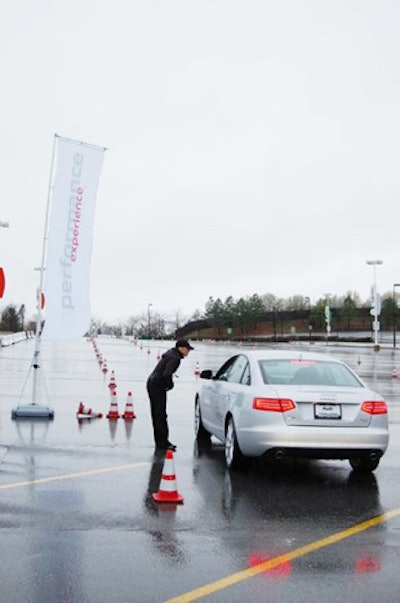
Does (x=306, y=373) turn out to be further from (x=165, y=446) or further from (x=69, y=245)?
(x=69, y=245)

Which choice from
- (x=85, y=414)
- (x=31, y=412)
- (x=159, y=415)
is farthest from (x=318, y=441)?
(x=31, y=412)

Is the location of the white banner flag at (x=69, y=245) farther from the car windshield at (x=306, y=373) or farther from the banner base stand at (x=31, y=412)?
the car windshield at (x=306, y=373)

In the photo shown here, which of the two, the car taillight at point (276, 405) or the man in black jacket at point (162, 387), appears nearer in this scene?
the car taillight at point (276, 405)

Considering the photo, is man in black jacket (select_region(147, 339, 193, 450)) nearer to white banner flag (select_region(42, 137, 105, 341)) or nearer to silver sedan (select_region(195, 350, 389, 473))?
silver sedan (select_region(195, 350, 389, 473))

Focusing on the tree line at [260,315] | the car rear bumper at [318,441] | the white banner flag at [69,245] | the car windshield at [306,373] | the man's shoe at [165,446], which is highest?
the tree line at [260,315]

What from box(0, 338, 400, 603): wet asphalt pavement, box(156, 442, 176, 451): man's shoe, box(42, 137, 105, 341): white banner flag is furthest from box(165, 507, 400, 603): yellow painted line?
box(42, 137, 105, 341): white banner flag

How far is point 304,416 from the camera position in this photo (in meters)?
8.68

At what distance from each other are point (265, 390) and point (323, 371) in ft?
3.78

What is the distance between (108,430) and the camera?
41.5 feet

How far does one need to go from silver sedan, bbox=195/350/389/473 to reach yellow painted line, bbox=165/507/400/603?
1.48 meters

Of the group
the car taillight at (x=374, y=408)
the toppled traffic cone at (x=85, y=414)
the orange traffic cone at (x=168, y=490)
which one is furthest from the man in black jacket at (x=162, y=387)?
the orange traffic cone at (x=168, y=490)

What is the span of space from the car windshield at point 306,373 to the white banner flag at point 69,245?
5625 mm

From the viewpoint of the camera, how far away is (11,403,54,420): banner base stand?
44.7ft

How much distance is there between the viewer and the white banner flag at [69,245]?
47.1 ft
